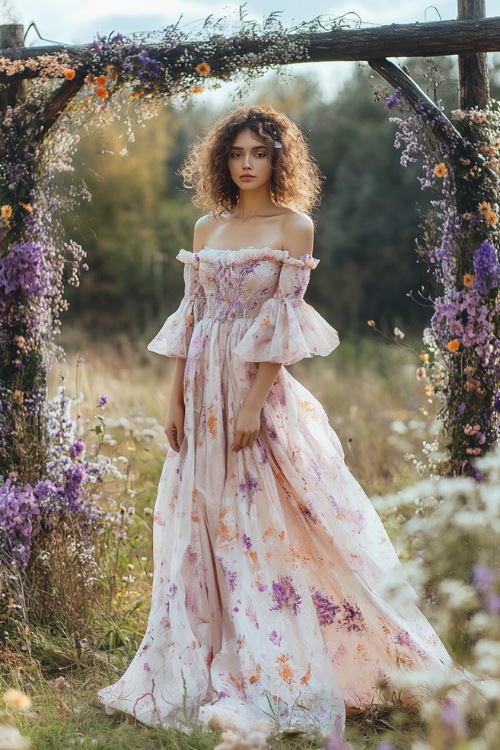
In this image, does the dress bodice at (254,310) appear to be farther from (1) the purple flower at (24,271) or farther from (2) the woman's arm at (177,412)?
(1) the purple flower at (24,271)

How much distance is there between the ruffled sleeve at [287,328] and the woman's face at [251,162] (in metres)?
0.35

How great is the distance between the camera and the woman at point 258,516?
3.12 meters

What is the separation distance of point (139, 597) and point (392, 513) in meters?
1.36

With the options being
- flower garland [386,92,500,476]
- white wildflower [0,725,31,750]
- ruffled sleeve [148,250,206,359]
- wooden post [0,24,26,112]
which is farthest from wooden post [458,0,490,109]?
white wildflower [0,725,31,750]

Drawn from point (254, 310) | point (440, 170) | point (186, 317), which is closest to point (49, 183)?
point (186, 317)

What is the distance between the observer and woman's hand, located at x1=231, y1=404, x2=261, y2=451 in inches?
127

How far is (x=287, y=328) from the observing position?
10.5ft

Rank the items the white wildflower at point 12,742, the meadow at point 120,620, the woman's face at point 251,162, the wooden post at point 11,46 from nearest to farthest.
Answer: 1. the white wildflower at point 12,742
2. the meadow at point 120,620
3. the woman's face at point 251,162
4. the wooden post at point 11,46

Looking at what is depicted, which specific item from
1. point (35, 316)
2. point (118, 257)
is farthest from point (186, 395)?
point (118, 257)

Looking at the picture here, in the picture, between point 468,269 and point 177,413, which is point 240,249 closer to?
point 177,413

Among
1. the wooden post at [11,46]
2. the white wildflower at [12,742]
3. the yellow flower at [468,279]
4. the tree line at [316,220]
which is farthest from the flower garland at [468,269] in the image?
the tree line at [316,220]

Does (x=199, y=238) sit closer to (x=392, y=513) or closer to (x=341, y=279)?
(x=392, y=513)

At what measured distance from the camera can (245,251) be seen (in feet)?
10.7

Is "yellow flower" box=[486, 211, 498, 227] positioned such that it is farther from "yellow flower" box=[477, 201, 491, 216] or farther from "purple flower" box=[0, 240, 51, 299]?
"purple flower" box=[0, 240, 51, 299]
